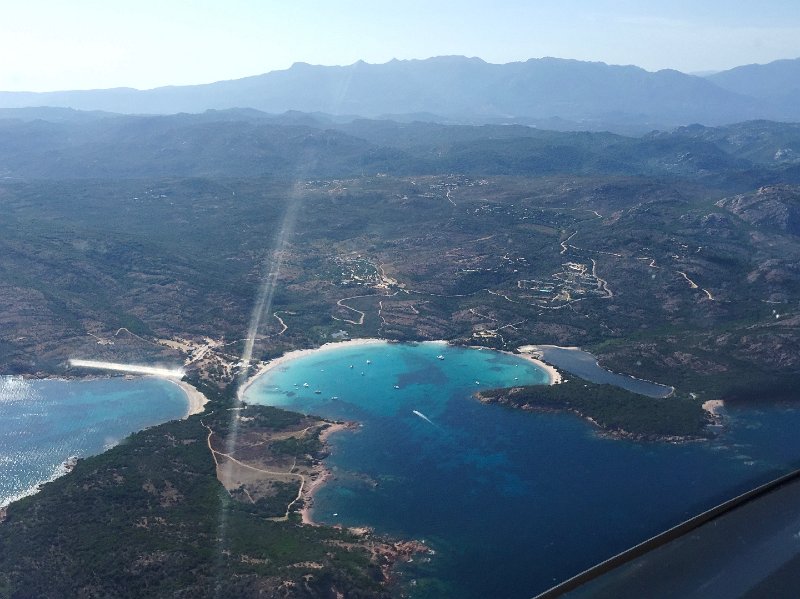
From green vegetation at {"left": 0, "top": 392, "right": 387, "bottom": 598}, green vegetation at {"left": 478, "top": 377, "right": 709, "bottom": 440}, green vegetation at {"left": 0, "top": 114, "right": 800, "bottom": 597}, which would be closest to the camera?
green vegetation at {"left": 0, "top": 392, "right": 387, "bottom": 598}

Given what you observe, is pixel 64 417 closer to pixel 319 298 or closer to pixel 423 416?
pixel 423 416

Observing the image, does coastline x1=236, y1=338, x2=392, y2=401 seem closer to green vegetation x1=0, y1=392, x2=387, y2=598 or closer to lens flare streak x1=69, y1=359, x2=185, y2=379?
lens flare streak x1=69, y1=359, x2=185, y2=379

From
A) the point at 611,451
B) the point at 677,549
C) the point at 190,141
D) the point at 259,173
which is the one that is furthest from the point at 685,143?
the point at 677,549

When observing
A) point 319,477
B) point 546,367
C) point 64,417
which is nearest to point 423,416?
point 319,477

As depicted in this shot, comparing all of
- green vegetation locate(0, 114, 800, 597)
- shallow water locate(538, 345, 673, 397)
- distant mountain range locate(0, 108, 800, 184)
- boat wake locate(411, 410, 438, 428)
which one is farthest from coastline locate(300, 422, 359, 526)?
distant mountain range locate(0, 108, 800, 184)

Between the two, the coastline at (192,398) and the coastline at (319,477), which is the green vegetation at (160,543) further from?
the coastline at (192,398)

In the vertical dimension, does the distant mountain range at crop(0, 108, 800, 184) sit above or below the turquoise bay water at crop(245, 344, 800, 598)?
above

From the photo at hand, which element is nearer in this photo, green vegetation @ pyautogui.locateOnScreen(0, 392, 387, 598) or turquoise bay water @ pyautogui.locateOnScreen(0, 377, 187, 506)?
green vegetation @ pyautogui.locateOnScreen(0, 392, 387, 598)
